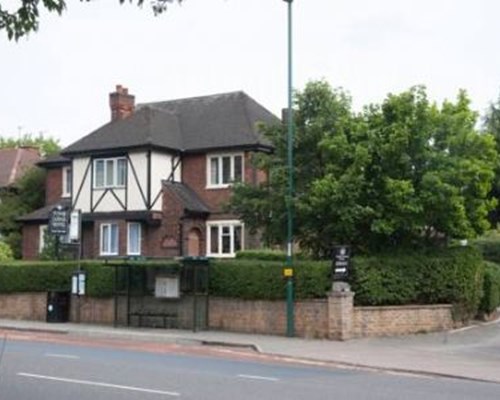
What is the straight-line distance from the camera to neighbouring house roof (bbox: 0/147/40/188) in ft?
190

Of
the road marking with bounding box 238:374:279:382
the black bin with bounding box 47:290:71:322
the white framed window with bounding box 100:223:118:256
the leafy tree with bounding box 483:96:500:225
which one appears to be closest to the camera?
the road marking with bounding box 238:374:279:382

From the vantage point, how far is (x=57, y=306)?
30.8 metres

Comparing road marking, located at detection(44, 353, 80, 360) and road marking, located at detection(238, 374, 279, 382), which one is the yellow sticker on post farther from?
road marking, located at detection(238, 374, 279, 382)

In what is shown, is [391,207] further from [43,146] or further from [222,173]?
[43,146]

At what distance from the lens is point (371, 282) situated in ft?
83.1

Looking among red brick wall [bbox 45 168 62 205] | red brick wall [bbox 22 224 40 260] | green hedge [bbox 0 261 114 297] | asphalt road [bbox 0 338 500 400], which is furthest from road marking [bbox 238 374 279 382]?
red brick wall [bbox 45 168 62 205]

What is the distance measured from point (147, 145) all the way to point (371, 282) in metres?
→ 18.8

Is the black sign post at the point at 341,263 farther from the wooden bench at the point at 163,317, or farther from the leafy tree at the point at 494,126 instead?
the leafy tree at the point at 494,126

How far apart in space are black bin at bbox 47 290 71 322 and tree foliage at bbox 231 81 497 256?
754cm

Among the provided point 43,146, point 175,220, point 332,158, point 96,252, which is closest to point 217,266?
point 332,158

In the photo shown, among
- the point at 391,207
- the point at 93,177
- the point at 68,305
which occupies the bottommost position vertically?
the point at 68,305

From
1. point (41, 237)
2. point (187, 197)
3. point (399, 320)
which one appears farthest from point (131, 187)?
point (399, 320)

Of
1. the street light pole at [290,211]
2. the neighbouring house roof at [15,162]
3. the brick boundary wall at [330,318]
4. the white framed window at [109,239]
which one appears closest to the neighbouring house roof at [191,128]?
the white framed window at [109,239]

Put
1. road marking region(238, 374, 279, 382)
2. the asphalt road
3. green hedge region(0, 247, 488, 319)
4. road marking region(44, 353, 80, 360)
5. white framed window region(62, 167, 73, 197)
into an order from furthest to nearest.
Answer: white framed window region(62, 167, 73, 197) → green hedge region(0, 247, 488, 319) → road marking region(44, 353, 80, 360) → road marking region(238, 374, 279, 382) → the asphalt road
